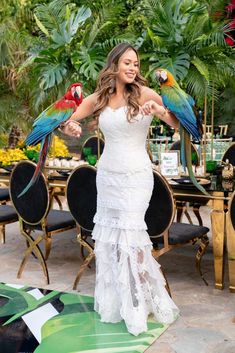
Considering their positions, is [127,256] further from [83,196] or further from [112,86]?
[112,86]

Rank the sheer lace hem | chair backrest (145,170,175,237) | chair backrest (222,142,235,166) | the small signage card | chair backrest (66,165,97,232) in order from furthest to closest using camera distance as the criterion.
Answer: chair backrest (222,142,235,166)
the small signage card
chair backrest (66,165,97,232)
chair backrest (145,170,175,237)
the sheer lace hem

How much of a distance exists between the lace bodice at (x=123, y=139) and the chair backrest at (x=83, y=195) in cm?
63

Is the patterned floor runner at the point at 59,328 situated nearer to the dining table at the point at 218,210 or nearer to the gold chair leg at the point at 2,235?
the dining table at the point at 218,210

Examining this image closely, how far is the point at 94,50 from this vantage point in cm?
586

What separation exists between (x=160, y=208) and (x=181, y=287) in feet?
2.47

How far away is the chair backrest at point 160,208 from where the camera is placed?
3.14m

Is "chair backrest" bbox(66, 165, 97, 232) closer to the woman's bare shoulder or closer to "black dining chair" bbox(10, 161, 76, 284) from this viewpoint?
"black dining chair" bbox(10, 161, 76, 284)

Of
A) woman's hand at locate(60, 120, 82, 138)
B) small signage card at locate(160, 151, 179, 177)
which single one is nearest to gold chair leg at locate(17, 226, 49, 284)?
small signage card at locate(160, 151, 179, 177)

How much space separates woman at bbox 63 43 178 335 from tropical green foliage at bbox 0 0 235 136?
2.17m

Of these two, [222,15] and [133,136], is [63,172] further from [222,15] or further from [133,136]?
[222,15]

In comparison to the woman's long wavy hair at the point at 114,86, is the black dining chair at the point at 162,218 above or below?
below

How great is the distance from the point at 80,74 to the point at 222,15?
2759 mm

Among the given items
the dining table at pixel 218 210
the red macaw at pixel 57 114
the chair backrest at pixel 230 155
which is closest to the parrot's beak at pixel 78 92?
the red macaw at pixel 57 114

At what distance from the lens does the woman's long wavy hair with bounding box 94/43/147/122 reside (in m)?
2.62
